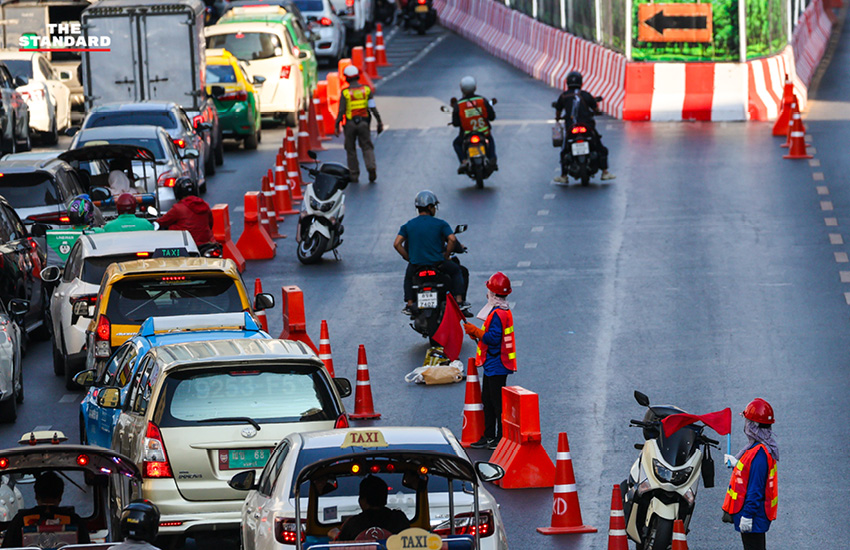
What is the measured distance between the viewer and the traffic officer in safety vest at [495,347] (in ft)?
46.4

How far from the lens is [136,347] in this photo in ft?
43.2

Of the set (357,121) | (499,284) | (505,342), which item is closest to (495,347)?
(505,342)

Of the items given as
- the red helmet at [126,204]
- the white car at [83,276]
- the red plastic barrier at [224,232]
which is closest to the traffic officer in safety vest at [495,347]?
the white car at [83,276]

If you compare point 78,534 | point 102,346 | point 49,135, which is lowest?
point 49,135

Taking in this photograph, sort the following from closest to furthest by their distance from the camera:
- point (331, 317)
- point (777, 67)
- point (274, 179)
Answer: point (331, 317), point (274, 179), point (777, 67)

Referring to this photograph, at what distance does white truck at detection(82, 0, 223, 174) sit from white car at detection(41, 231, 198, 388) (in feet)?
45.1

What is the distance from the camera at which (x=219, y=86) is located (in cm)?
3178

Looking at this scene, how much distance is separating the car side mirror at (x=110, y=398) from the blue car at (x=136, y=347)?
0.08m

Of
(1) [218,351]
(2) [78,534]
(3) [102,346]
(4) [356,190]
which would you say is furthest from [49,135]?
(2) [78,534]

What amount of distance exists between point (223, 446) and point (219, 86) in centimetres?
2151

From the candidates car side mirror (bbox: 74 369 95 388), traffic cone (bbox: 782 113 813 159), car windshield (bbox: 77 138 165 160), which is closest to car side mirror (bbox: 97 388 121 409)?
car side mirror (bbox: 74 369 95 388)

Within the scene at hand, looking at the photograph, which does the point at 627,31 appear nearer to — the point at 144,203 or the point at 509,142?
the point at 509,142

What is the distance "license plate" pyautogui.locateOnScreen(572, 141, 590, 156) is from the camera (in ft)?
88.1

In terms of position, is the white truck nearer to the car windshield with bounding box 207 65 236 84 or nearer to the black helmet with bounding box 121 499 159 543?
the car windshield with bounding box 207 65 236 84
